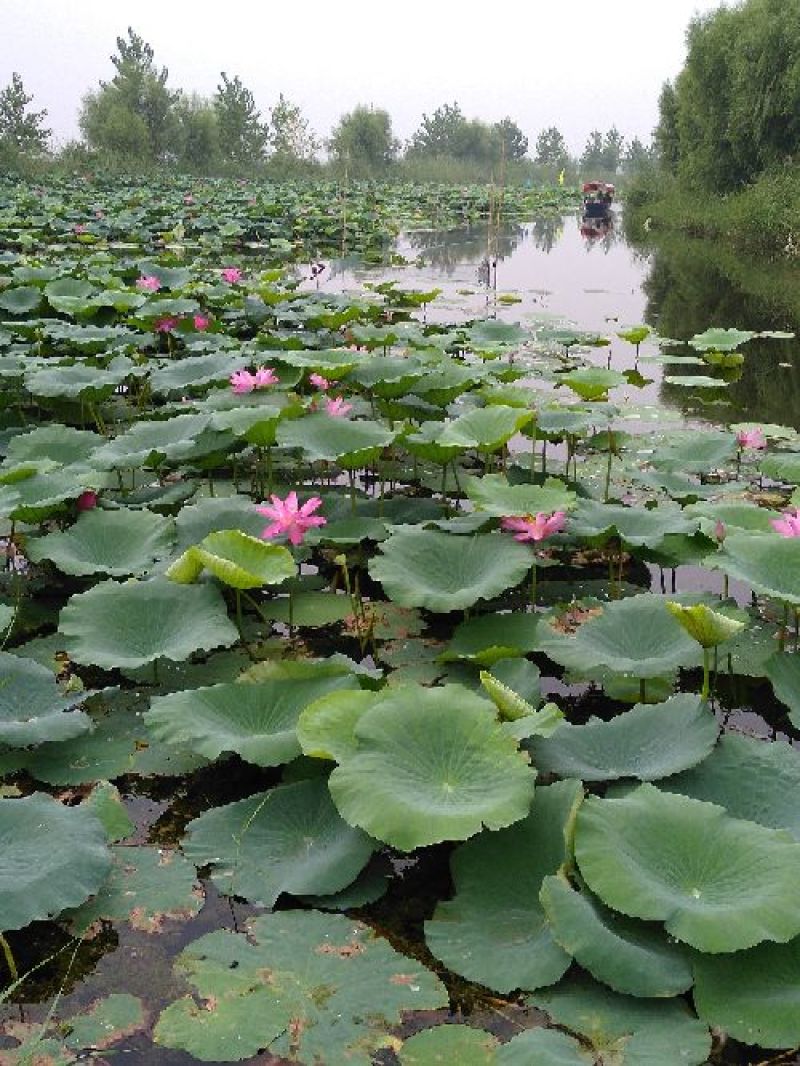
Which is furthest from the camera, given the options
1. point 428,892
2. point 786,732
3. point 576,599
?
point 576,599

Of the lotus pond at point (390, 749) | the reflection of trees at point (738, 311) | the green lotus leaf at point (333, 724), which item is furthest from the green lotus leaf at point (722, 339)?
the green lotus leaf at point (333, 724)

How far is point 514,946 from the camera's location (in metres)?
1.57

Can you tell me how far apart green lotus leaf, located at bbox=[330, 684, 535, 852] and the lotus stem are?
57cm

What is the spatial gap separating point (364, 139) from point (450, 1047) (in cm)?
4777

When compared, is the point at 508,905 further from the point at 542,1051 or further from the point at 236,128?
the point at 236,128

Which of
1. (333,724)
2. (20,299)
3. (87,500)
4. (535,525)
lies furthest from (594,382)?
(20,299)

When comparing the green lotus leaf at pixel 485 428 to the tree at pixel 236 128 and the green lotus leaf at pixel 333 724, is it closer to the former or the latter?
the green lotus leaf at pixel 333 724

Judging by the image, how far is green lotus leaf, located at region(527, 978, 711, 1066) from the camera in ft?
4.47

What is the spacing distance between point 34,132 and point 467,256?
24.2 meters

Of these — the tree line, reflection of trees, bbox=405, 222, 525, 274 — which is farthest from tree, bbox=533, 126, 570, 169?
reflection of trees, bbox=405, 222, 525, 274

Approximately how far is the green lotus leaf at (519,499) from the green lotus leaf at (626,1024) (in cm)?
148

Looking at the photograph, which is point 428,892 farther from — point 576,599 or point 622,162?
point 622,162

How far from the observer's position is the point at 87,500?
310 cm

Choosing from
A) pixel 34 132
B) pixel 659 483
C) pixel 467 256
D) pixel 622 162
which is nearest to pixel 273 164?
pixel 34 132
